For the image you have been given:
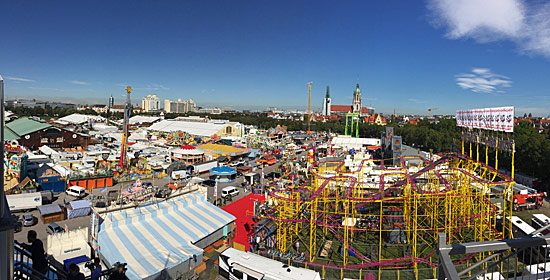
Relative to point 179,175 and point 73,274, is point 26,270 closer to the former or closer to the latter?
point 73,274

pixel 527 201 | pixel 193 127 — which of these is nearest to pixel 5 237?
pixel 527 201

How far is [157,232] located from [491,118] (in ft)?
43.5

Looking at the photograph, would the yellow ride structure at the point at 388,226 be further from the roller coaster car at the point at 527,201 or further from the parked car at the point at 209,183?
the parked car at the point at 209,183

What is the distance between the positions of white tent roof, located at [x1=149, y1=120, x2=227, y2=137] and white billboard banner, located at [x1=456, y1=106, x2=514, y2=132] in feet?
111

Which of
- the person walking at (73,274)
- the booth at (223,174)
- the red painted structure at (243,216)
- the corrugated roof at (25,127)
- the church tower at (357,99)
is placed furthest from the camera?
the church tower at (357,99)

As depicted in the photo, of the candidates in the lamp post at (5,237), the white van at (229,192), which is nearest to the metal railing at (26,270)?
the lamp post at (5,237)

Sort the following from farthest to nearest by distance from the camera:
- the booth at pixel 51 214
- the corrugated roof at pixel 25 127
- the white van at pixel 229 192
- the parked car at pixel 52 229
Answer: the corrugated roof at pixel 25 127 → the white van at pixel 229 192 → the booth at pixel 51 214 → the parked car at pixel 52 229

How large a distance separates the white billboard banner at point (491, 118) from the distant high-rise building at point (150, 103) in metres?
169

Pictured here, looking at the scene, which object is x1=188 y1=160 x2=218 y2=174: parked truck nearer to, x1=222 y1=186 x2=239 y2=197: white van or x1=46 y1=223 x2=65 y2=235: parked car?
x1=222 y1=186 x2=239 y2=197: white van

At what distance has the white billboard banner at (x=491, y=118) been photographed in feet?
36.2

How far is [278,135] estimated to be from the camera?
1821 inches

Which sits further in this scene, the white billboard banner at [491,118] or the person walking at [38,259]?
the white billboard banner at [491,118]

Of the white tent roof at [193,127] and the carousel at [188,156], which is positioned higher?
the white tent roof at [193,127]

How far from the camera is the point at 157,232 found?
9258 millimetres
